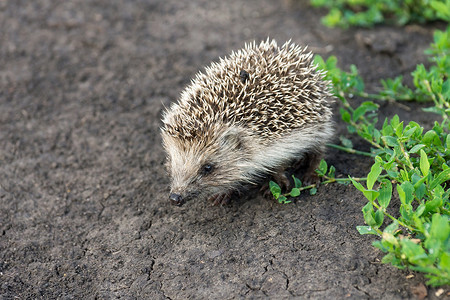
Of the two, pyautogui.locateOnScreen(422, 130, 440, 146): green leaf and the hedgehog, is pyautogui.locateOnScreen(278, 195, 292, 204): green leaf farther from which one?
pyautogui.locateOnScreen(422, 130, 440, 146): green leaf

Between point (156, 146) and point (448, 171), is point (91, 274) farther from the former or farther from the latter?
point (448, 171)

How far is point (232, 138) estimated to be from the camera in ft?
14.5

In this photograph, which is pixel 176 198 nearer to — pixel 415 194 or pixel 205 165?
pixel 205 165

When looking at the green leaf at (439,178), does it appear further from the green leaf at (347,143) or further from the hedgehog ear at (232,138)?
the hedgehog ear at (232,138)

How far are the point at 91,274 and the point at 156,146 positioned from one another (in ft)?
6.08

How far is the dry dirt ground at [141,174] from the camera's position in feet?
12.9

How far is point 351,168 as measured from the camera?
4.89m

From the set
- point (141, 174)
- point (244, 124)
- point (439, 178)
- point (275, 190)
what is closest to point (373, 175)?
point (439, 178)

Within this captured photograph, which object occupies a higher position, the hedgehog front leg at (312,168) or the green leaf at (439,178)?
the green leaf at (439,178)

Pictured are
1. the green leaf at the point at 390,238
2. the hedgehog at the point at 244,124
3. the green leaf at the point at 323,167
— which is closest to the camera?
the green leaf at the point at 390,238

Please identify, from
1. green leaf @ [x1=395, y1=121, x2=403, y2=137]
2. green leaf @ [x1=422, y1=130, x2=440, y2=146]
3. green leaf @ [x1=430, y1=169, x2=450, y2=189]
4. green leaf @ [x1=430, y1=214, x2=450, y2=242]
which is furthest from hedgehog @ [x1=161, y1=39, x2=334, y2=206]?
green leaf @ [x1=430, y1=214, x2=450, y2=242]

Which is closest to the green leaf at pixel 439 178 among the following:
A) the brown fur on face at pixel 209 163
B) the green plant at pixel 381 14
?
the brown fur on face at pixel 209 163

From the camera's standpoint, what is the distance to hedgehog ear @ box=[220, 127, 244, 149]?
171 inches

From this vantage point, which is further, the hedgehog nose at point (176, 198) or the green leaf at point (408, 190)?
the hedgehog nose at point (176, 198)
